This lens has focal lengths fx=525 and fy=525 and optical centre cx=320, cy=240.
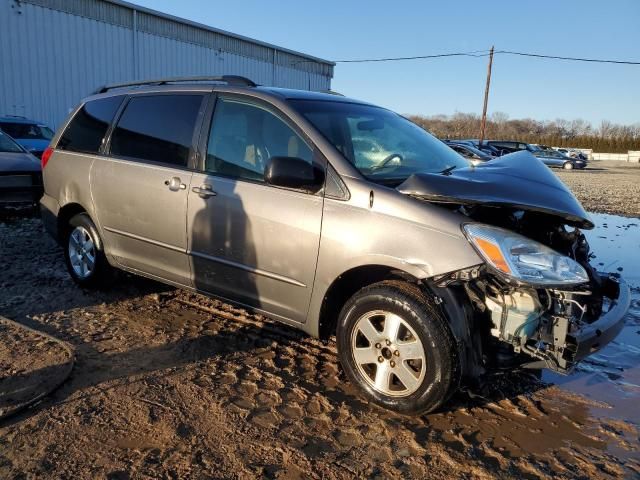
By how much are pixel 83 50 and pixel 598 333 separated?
22.4 m

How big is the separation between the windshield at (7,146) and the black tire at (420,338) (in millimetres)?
7511

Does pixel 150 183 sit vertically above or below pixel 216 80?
below

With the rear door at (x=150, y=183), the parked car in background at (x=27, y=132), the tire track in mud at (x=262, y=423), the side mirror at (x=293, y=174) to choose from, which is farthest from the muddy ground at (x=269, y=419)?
the parked car in background at (x=27, y=132)

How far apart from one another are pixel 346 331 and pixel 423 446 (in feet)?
2.49

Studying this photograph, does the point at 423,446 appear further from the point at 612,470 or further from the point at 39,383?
the point at 39,383

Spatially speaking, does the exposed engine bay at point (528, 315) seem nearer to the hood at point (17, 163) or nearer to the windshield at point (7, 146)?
the hood at point (17, 163)

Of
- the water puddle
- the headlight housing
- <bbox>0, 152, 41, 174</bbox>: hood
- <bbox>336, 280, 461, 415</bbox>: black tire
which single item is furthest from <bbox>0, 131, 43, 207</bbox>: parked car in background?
the water puddle

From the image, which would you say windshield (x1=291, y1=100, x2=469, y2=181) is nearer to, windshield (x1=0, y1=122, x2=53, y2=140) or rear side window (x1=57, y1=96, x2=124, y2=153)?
rear side window (x1=57, y1=96, x2=124, y2=153)

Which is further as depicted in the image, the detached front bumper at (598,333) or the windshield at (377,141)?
the windshield at (377,141)

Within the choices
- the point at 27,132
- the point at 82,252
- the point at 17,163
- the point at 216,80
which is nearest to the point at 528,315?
the point at 216,80

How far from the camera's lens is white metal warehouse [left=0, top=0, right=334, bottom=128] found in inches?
735

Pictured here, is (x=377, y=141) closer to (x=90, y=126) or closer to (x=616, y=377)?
(x=616, y=377)

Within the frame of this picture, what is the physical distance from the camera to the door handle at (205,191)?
3660 millimetres

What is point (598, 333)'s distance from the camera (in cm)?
273
